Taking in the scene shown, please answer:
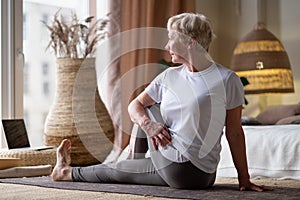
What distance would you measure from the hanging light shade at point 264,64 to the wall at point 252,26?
0.23m

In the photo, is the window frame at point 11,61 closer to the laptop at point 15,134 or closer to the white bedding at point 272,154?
the laptop at point 15,134

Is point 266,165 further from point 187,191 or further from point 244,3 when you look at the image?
point 244,3

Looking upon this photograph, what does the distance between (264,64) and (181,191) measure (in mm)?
2936

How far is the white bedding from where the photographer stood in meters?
2.76

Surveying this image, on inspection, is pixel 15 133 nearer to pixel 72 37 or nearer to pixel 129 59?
pixel 72 37

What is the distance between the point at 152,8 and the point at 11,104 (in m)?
1.40

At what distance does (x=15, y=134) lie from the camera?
11.4ft

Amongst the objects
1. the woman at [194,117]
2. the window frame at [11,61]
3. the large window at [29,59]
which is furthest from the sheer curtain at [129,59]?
the woman at [194,117]

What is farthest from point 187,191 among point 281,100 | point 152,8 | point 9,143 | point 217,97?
point 281,100

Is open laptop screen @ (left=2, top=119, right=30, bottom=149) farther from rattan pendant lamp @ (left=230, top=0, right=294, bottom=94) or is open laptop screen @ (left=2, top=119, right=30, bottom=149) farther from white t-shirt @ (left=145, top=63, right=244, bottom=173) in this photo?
rattan pendant lamp @ (left=230, top=0, right=294, bottom=94)

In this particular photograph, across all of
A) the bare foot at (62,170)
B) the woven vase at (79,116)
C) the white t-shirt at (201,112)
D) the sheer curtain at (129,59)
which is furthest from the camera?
the sheer curtain at (129,59)

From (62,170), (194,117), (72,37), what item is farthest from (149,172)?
(72,37)

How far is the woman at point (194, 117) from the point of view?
89.3 inches

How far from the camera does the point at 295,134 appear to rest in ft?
9.12
